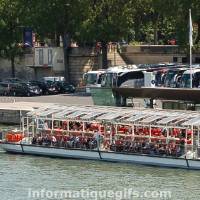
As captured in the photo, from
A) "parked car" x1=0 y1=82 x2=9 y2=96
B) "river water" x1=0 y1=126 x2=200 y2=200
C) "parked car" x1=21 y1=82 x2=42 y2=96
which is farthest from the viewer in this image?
"parked car" x1=0 y1=82 x2=9 y2=96

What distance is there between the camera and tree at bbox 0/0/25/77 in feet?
274

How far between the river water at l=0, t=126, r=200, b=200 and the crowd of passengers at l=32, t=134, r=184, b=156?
2.70ft

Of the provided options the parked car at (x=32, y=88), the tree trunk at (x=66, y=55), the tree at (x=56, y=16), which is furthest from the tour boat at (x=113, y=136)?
the tree trunk at (x=66, y=55)

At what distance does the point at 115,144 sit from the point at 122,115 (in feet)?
5.06

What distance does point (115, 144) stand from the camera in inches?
1891

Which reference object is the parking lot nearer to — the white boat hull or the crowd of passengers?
the white boat hull

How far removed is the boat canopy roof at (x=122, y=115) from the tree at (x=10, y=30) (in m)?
32.3

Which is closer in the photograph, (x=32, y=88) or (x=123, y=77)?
(x=123, y=77)

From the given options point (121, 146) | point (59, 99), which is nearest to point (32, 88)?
point (59, 99)

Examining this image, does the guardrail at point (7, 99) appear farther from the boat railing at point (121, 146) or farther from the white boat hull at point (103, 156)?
the boat railing at point (121, 146)

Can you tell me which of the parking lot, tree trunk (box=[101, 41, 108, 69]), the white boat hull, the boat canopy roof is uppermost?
tree trunk (box=[101, 41, 108, 69])

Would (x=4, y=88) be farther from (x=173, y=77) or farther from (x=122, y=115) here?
(x=122, y=115)

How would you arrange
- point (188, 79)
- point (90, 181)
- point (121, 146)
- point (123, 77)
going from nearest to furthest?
1. point (90, 181)
2. point (121, 146)
3. point (188, 79)
4. point (123, 77)

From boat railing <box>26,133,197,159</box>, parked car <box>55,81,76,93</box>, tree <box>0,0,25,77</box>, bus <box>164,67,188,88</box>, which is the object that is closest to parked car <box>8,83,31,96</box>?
parked car <box>55,81,76,93</box>
